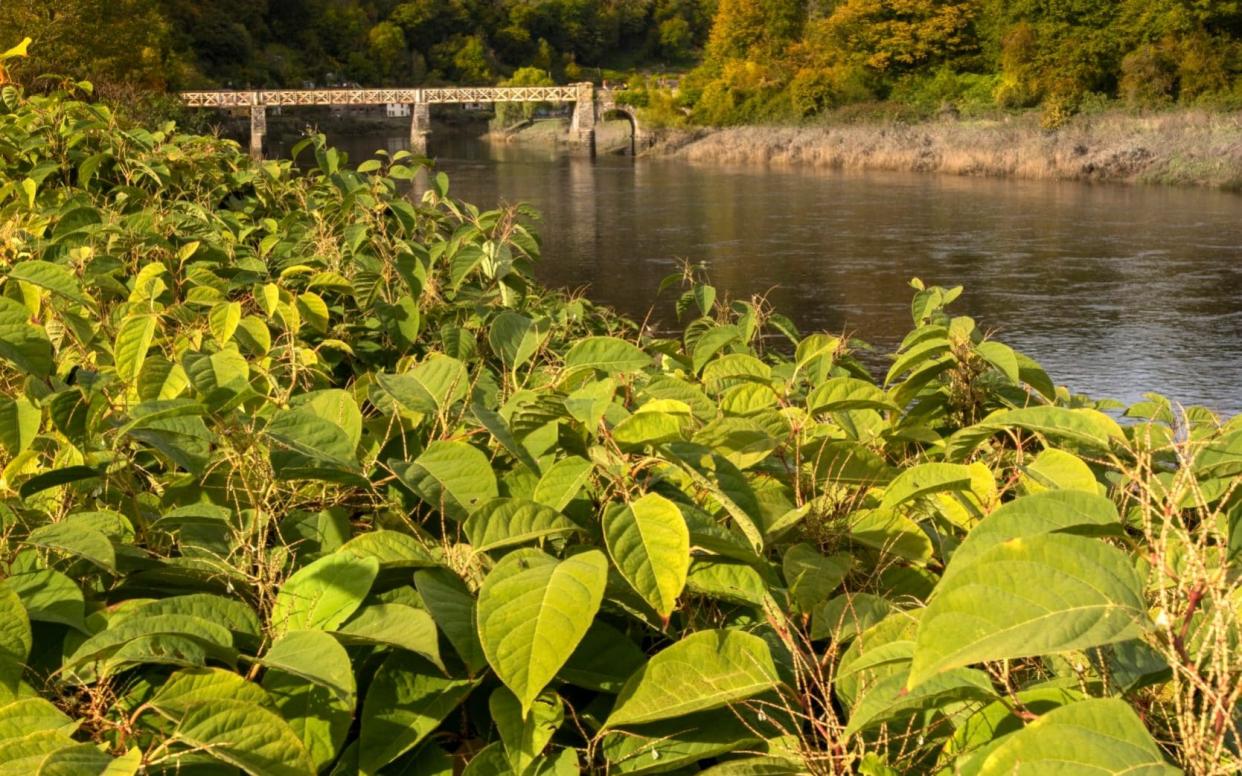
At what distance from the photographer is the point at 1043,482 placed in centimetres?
107

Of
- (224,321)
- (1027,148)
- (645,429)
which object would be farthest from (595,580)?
(1027,148)

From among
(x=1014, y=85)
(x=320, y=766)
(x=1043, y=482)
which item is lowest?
(x=320, y=766)

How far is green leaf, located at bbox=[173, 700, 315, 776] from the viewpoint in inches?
27.8

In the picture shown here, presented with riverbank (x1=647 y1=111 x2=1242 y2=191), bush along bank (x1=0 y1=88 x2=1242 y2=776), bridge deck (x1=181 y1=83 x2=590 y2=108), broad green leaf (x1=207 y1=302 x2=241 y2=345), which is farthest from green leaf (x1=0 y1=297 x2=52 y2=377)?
bridge deck (x1=181 y1=83 x2=590 y2=108)

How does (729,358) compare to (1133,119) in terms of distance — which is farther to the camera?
(1133,119)

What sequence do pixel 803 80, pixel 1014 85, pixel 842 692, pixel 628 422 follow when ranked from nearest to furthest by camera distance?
1. pixel 842 692
2. pixel 628 422
3. pixel 1014 85
4. pixel 803 80

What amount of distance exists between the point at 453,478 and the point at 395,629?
23 cm

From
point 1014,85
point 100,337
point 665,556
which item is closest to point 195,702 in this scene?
point 665,556

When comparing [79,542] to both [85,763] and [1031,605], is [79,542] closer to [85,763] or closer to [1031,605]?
[85,763]

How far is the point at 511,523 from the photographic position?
914 mm

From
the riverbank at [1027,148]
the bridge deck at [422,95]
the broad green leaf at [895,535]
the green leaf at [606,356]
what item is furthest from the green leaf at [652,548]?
the bridge deck at [422,95]

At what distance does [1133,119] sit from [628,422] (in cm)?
2189

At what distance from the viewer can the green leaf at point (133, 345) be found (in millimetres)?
1413

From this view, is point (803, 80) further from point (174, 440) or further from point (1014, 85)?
point (174, 440)
